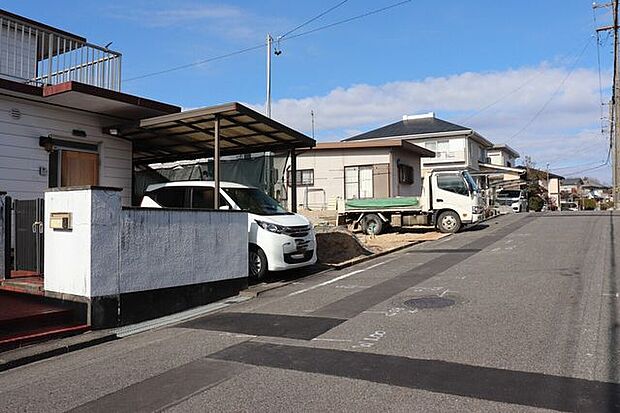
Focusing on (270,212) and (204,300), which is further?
(270,212)

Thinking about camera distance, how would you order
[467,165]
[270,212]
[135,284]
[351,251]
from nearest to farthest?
1. [135,284]
2. [270,212]
3. [351,251]
4. [467,165]

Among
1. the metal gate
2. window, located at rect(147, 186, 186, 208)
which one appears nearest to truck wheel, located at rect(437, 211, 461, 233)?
window, located at rect(147, 186, 186, 208)

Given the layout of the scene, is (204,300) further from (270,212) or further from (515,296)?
(515,296)

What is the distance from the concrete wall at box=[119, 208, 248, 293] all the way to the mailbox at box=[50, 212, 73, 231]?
695mm

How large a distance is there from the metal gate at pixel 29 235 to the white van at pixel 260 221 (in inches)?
99.7

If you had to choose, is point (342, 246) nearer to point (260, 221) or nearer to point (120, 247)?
point (260, 221)

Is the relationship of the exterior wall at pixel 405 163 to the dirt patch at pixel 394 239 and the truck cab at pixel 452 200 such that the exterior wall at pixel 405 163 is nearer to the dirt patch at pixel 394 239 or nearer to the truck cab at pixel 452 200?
the dirt patch at pixel 394 239

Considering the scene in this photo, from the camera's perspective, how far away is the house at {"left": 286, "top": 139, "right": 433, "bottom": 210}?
84.1ft

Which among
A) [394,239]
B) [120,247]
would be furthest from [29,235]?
[394,239]

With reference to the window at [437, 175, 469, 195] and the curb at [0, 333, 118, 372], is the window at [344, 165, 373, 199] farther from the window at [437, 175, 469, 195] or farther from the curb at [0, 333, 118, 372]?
the curb at [0, 333, 118, 372]

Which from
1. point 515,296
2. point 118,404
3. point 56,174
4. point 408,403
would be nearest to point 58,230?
point 118,404

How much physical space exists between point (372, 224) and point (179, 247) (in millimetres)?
13966

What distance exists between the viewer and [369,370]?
5.18m

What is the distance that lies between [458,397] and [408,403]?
44 cm
